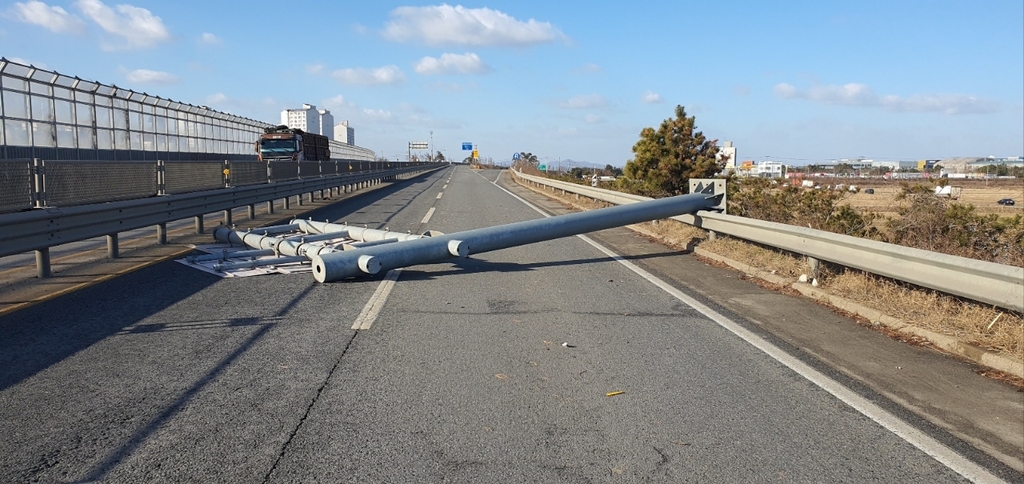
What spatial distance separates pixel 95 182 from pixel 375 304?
6514 mm

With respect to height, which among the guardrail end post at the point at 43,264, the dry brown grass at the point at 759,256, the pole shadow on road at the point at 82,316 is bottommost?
the pole shadow on road at the point at 82,316

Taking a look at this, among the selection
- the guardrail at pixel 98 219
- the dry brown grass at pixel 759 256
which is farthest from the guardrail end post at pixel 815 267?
the guardrail at pixel 98 219

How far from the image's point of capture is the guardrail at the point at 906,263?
18.4 feet

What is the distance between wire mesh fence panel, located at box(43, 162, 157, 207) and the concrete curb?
10.1 meters

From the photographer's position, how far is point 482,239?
32.7 ft

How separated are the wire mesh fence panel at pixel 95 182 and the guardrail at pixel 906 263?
1020 cm

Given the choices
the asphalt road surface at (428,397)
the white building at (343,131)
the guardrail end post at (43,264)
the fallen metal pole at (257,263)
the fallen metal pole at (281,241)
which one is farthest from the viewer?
the white building at (343,131)

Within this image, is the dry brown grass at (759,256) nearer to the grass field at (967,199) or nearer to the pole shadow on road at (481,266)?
the pole shadow on road at (481,266)

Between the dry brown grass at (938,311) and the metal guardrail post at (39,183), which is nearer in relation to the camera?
the dry brown grass at (938,311)

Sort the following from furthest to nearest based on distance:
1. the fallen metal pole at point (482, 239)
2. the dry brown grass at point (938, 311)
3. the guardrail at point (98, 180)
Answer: the guardrail at point (98, 180)
the fallen metal pole at point (482, 239)
the dry brown grass at point (938, 311)

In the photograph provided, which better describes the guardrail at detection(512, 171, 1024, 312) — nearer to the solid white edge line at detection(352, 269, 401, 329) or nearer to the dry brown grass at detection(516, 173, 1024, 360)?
the dry brown grass at detection(516, 173, 1024, 360)

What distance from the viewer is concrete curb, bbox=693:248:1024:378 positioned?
5.47 m

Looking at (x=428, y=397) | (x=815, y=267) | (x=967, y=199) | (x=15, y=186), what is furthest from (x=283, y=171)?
(x=967, y=199)

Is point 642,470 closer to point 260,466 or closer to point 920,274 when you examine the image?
point 260,466
